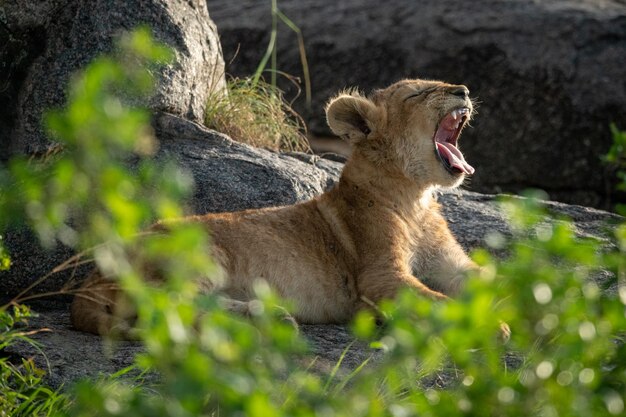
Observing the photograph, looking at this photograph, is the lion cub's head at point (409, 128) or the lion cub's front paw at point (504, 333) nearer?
the lion cub's front paw at point (504, 333)

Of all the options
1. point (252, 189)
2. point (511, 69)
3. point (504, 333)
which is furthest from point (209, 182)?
A: point (511, 69)

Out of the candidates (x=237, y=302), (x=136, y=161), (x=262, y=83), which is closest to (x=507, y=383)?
(x=237, y=302)

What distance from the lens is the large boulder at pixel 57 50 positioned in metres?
6.66

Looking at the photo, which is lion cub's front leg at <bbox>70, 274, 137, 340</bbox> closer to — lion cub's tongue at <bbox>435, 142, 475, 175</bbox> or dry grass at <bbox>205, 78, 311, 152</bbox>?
lion cub's tongue at <bbox>435, 142, 475, 175</bbox>

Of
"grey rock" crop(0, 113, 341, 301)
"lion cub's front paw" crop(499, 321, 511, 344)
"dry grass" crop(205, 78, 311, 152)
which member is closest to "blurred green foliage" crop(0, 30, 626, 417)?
"lion cub's front paw" crop(499, 321, 511, 344)

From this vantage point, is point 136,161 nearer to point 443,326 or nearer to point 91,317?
point 91,317

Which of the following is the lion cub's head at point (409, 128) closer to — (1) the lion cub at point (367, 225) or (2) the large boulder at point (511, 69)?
(1) the lion cub at point (367, 225)

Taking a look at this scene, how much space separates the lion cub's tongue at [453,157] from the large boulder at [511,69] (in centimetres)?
401

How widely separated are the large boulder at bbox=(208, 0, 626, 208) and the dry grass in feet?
7.25

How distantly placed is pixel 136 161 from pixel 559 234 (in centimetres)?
→ 439

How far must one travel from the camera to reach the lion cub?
570 centimetres

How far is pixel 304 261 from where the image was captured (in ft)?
19.0

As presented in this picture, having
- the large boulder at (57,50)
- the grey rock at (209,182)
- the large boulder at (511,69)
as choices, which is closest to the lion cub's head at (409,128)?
the grey rock at (209,182)

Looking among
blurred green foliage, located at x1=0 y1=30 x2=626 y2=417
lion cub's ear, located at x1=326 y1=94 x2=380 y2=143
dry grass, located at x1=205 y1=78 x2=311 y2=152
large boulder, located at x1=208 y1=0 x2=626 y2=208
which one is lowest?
large boulder, located at x1=208 y1=0 x2=626 y2=208
